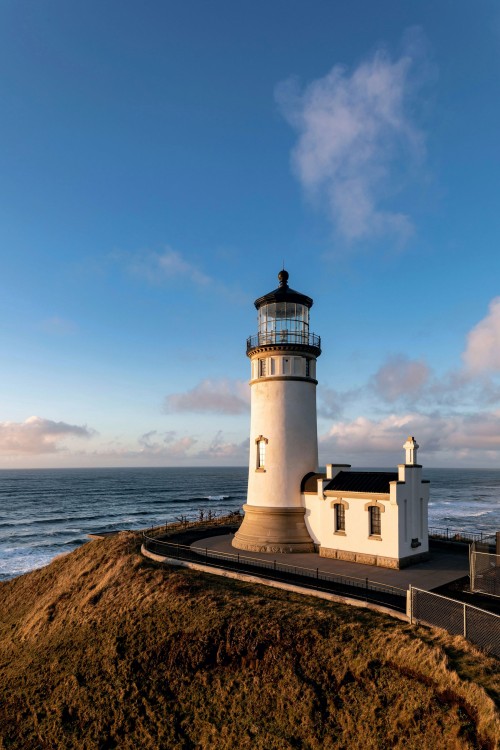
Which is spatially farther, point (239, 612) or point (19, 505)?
point (19, 505)

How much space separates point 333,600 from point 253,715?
5458 millimetres

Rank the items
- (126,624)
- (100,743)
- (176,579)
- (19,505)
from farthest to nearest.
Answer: (19,505) < (176,579) < (126,624) < (100,743)

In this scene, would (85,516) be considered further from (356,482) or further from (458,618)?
(458,618)

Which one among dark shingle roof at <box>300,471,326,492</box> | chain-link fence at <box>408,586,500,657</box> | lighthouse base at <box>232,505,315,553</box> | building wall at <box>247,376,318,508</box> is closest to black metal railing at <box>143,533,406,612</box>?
chain-link fence at <box>408,586,500,657</box>

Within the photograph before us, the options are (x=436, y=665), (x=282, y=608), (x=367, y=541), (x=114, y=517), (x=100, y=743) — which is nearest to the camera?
(x=436, y=665)

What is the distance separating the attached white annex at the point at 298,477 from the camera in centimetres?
2364

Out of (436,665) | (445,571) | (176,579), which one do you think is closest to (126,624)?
(176,579)

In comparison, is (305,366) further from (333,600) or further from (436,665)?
(436,665)

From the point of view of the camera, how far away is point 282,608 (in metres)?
16.5

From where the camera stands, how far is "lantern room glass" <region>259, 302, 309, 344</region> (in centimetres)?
2827

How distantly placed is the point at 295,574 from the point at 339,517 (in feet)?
15.1

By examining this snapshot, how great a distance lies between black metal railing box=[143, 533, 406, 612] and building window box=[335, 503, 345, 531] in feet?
11.4

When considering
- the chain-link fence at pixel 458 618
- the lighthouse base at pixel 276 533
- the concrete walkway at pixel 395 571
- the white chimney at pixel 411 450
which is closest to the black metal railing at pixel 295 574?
the concrete walkway at pixel 395 571

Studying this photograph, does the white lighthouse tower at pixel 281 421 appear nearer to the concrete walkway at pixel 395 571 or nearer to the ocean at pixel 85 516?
the concrete walkway at pixel 395 571
